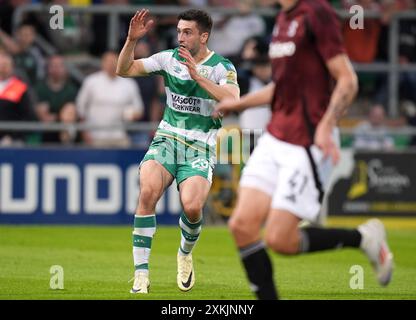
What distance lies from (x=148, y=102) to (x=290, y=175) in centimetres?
1104

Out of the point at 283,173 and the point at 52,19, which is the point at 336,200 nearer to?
the point at 52,19

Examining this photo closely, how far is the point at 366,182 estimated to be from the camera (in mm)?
18688

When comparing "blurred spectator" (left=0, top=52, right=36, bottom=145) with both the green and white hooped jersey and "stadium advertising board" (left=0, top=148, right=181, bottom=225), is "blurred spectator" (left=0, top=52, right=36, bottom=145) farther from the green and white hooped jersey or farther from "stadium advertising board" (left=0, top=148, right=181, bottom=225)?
the green and white hooped jersey

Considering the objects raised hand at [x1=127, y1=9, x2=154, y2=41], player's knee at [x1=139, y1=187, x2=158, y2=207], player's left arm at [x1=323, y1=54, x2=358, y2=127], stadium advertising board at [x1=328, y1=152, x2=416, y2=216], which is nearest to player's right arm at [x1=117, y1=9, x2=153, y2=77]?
A: raised hand at [x1=127, y1=9, x2=154, y2=41]

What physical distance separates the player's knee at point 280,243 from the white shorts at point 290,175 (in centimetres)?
20

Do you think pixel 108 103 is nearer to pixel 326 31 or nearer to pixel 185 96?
pixel 185 96

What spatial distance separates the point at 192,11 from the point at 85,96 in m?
7.67

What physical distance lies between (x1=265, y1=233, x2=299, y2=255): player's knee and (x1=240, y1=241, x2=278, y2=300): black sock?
128 millimetres

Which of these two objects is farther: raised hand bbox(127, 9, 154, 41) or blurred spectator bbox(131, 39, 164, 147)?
blurred spectator bbox(131, 39, 164, 147)

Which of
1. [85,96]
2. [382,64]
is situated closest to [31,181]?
[85,96]

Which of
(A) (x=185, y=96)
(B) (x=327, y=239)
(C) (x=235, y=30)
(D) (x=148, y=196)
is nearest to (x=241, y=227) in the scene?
(B) (x=327, y=239)

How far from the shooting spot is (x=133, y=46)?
34.7ft

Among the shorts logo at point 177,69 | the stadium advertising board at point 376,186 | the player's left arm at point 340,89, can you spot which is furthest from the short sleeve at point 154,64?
the stadium advertising board at point 376,186

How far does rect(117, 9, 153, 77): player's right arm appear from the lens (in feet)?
33.9
